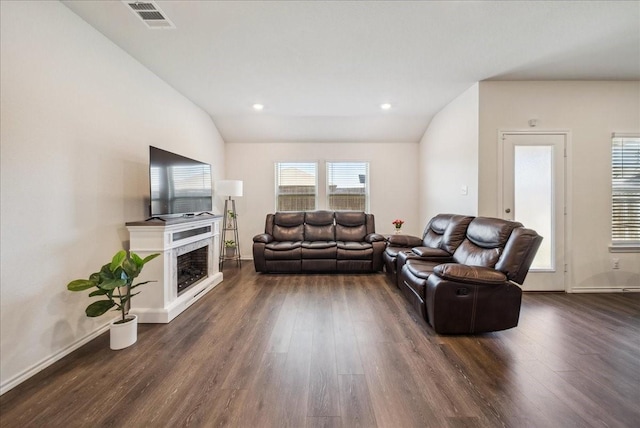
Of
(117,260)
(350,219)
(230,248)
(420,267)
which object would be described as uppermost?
(350,219)

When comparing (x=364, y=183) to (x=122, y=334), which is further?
(x=364, y=183)

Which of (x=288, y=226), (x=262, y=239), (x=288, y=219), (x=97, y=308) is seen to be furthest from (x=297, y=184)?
(x=97, y=308)

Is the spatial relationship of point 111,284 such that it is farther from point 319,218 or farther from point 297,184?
point 297,184

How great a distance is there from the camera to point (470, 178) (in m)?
3.50

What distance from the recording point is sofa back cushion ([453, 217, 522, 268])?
2.49 metres

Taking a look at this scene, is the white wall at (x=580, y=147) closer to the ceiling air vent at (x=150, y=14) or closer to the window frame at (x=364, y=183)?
the window frame at (x=364, y=183)

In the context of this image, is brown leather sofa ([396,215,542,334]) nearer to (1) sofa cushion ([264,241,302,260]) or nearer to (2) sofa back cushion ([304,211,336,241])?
(1) sofa cushion ([264,241,302,260])

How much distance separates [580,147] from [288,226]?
4.41 m

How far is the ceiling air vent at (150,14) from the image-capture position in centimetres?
197

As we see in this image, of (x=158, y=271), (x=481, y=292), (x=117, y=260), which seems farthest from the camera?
(x=158, y=271)

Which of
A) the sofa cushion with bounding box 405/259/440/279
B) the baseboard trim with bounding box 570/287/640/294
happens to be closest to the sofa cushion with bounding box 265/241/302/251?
the sofa cushion with bounding box 405/259/440/279

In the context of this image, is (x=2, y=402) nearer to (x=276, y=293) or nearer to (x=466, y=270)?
(x=276, y=293)

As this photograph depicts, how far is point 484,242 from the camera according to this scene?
272 centimetres

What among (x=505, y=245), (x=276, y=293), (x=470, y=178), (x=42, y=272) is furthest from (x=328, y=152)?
(x=42, y=272)
